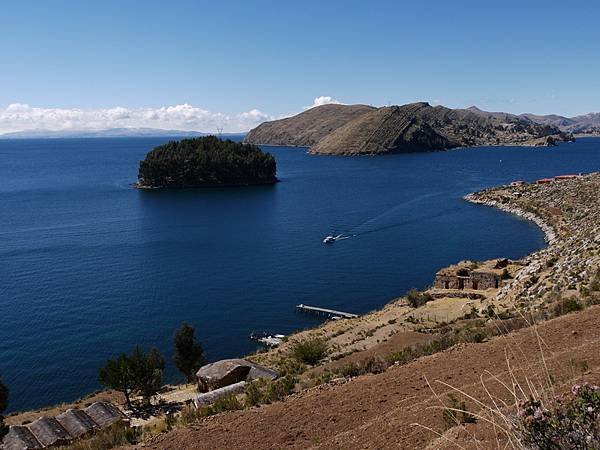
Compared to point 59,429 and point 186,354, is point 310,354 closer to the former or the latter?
point 186,354

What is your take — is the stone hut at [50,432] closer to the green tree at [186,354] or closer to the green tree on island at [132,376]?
the green tree on island at [132,376]

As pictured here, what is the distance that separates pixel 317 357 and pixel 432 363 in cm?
1164

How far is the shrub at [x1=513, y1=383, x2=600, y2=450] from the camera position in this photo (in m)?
4.88

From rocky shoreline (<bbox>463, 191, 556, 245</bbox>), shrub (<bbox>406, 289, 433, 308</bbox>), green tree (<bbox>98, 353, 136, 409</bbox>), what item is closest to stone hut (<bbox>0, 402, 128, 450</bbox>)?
green tree (<bbox>98, 353, 136, 409</bbox>)

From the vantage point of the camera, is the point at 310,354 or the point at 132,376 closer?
the point at 310,354

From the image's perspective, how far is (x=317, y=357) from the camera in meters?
25.6

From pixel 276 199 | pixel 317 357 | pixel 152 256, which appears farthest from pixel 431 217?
pixel 317 357

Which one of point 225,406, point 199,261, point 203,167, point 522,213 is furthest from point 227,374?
point 203,167

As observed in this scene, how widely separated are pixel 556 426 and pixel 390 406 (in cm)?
722

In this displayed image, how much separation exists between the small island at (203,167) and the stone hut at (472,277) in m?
93.3

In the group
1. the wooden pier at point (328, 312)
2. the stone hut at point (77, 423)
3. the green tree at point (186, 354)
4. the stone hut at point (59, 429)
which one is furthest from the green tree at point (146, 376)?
the wooden pier at point (328, 312)

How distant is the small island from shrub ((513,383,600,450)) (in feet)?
418

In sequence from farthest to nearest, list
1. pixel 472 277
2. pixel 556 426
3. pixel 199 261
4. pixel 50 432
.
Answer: pixel 199 261, pixel 472 277, pixel 50 432, pixel 556 426

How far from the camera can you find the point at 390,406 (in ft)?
38.7
